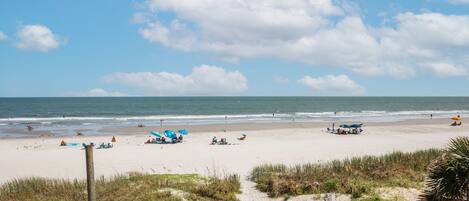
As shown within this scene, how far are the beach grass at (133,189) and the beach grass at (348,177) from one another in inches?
51.4

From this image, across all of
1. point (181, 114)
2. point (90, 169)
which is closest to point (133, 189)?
point (90, 169)

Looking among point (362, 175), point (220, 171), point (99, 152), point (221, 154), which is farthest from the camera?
point (99, 152)

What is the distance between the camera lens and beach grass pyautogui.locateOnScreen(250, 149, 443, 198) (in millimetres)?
11438

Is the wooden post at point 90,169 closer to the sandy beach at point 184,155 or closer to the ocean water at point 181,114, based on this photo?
the sandy beach at point 184,155

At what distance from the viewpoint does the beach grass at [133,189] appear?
10977 mm

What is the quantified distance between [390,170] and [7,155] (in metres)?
19.9

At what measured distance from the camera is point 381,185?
1155 cm

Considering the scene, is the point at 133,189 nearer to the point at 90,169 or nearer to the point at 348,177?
the point at 90,169

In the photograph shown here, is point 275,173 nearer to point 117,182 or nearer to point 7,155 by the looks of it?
point 117,182

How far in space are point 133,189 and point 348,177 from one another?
6.64 m

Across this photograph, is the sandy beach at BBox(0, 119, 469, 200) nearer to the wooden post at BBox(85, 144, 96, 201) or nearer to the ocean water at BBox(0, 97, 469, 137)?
the wooden post at BBox(85, 144, 96, 201)

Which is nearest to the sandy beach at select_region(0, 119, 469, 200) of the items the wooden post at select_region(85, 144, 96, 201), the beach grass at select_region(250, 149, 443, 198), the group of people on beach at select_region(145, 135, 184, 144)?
the group of people on beach at select_region(145, 135, 184, 144)

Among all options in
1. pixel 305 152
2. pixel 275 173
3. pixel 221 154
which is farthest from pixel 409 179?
pixel 221 154

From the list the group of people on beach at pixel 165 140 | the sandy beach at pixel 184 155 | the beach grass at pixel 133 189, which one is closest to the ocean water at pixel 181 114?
the group of people on beach at pixel 165 140
